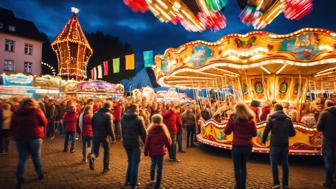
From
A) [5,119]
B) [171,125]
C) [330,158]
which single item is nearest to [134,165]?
[171,125]

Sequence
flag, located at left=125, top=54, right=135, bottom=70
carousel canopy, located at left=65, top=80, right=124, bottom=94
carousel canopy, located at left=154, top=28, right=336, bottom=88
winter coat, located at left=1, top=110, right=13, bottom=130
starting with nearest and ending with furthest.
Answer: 1. winter coat, located at left=1, top=110, right=13, bottom=130
2. carousel canopy, located at left=154, top=28, right=336, bottom=88
3. flag, located at left=125, top=54, right=135, bottom=70
4. carousel canopy, located at left=65, top=80, right=124, bottom=94

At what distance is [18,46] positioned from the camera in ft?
116

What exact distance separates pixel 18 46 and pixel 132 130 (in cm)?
3596

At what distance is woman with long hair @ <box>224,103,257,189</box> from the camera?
15.3ft

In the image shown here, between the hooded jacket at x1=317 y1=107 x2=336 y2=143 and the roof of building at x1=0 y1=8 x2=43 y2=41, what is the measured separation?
37092mm

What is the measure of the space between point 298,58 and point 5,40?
35.1 m

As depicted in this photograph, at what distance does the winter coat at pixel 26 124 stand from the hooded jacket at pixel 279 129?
13.7ft

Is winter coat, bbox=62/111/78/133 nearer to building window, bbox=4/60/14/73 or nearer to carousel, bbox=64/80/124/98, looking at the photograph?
carousel, bbox=64/80/124/98

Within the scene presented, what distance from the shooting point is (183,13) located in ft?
51.2

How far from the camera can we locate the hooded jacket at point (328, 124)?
5.52 m

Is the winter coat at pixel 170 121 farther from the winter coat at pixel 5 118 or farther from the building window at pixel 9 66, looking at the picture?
the building window at pixel 9 66

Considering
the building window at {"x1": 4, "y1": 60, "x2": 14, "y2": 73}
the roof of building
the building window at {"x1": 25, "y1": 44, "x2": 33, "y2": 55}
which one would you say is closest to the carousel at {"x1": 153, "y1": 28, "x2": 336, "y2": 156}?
the building window at {"x1": 4, "y1": 60, "x2": 14, "y2": 73}

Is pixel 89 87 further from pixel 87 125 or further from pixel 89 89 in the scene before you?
pixel 87 125

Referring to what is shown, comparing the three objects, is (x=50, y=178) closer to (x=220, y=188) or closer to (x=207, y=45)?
(x=220, y=188)
